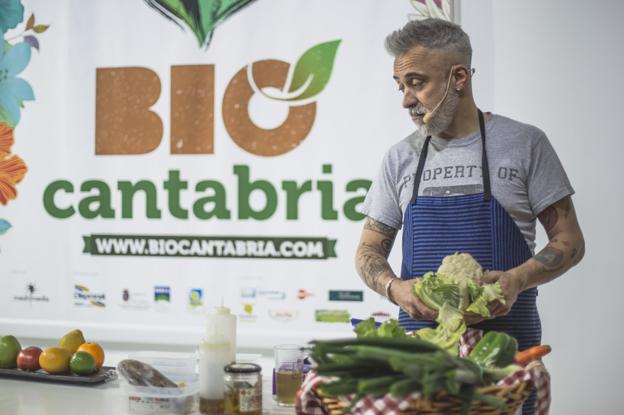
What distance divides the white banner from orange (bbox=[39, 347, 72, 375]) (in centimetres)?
137

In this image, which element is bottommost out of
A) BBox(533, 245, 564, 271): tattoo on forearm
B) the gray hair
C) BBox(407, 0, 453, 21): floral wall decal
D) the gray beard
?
BBox(533, 245, 564, 271): tattoo on forearm

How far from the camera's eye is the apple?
2330mm

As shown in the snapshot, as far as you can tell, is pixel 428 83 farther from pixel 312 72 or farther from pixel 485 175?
pixel 312 72

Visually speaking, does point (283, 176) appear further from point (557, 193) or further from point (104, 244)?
point (557, 193)

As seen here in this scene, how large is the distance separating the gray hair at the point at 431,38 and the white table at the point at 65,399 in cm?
113

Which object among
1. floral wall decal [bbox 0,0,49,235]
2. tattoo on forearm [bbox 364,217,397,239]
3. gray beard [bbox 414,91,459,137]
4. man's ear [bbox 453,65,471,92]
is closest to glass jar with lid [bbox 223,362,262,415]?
tattoo on forearm [bbox 364,217,397,239]

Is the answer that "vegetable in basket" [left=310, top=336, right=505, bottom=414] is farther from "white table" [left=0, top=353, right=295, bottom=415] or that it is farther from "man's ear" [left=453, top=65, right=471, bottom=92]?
"man's ear" [left=453, top=65, right=471, bottom=92]

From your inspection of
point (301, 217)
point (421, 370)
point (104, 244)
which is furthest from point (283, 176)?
point (421, 370)

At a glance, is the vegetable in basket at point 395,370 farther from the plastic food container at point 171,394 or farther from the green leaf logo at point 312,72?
the green leaf logo at point 312,72

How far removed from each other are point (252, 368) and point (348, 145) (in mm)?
1858

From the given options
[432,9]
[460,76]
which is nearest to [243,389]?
[460,76]

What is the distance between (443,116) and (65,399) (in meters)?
1.43

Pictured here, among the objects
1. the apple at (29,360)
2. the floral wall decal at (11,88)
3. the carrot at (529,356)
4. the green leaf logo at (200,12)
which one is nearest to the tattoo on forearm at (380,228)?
the carrot at (529,356)

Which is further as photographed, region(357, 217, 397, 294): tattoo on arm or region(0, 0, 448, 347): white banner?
region(0, 0, 448, 347): white banner
